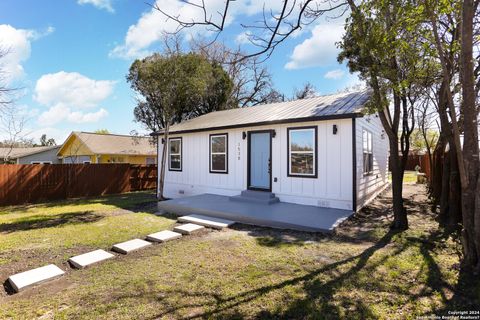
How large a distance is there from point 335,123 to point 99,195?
11.7 m

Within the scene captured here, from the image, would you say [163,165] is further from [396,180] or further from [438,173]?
[438,173]

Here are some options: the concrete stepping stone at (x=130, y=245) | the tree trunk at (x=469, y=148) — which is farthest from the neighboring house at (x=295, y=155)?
the concrete stepping stone at (x=130, y=245)

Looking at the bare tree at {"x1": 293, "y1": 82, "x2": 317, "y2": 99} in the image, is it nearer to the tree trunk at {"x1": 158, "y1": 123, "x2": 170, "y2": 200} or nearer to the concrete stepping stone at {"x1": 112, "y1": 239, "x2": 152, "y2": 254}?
the tree trunk at {"x1": 158, "y1": 123, "x2": 170, "y2": 200}

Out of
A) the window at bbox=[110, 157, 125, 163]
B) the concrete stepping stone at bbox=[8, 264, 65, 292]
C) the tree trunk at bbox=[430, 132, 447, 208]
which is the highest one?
the window at bbox=[110, 157, 125, 163]

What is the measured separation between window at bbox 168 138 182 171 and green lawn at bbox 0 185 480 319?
17.9ft

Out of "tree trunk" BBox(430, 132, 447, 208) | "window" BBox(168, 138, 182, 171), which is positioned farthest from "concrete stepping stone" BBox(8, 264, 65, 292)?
"tree trunk" BBox(430, 132, 447, 208)

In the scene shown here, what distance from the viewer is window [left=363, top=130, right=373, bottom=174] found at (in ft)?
28.7

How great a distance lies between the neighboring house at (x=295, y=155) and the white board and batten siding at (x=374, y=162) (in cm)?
3

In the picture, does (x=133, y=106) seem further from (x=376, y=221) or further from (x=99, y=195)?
(x=376, y=221)

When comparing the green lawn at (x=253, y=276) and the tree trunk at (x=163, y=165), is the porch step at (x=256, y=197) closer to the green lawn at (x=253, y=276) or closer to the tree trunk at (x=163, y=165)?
the green lawn at (x=253, y=276)

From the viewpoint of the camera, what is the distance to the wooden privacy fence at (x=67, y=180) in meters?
→ 11.1

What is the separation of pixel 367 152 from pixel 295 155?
9.01 feet

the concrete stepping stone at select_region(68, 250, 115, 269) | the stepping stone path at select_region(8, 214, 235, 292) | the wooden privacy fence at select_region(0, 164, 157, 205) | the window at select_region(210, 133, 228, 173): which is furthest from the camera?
the wooden privacy fence at select_region(0, 164, 157, 205)

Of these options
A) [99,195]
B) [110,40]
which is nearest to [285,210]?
[110,40]
